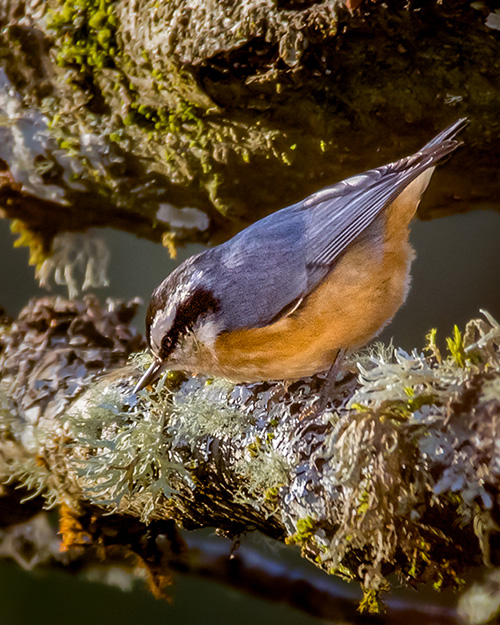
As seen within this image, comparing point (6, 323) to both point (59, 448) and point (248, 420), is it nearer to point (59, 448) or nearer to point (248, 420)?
point (59, 448)

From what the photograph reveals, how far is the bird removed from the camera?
3.55ft

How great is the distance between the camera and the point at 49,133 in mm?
1616

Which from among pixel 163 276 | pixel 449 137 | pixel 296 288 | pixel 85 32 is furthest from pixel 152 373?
pixel 85 32

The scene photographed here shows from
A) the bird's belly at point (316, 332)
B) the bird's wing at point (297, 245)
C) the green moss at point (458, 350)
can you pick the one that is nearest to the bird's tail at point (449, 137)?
the bird's wing at point (297, 245)

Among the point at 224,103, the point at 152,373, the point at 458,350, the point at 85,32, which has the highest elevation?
the point at 85,32

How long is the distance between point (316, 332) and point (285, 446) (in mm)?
266

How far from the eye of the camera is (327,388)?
100cm

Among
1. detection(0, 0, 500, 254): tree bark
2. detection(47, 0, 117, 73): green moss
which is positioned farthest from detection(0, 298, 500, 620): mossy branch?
detection(47, 0, 117, 73): green moss

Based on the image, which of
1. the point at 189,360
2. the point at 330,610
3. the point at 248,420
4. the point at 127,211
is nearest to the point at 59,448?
the point at 189,360

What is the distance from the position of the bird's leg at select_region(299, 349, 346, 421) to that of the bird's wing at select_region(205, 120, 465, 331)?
0.15 m

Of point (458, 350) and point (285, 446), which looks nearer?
point (458, 350)

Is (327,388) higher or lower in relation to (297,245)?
lower

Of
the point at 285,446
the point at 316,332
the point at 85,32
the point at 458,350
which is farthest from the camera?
the point at 85,32

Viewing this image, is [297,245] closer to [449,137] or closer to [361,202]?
[361,202]
